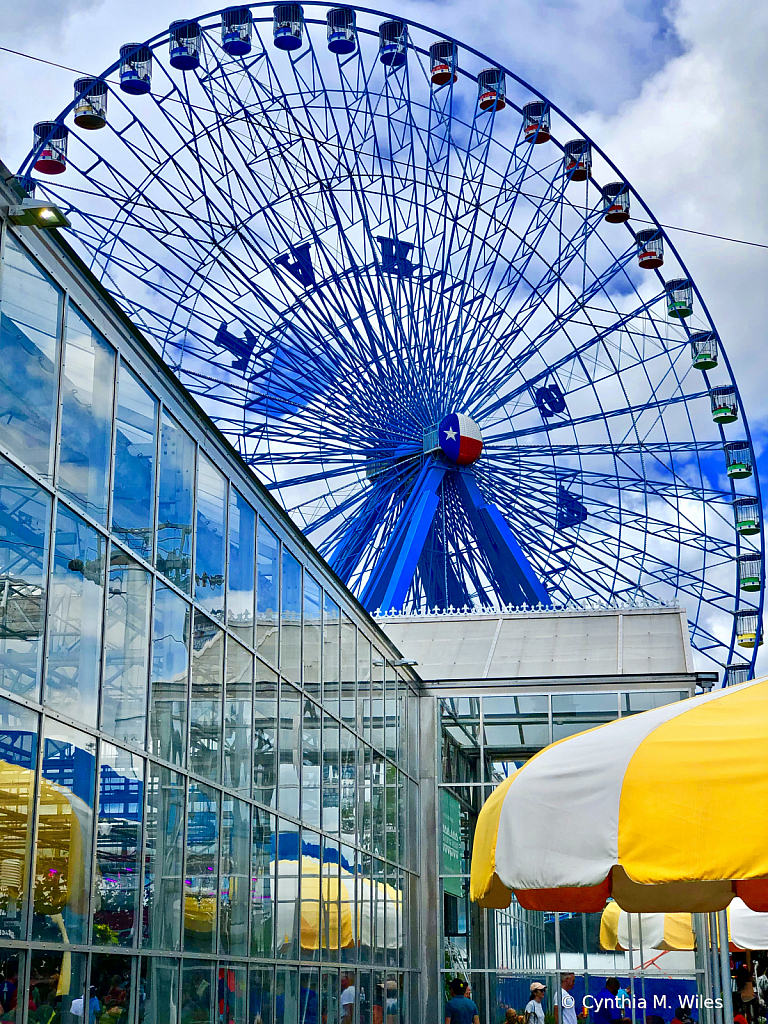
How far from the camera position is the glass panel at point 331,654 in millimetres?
12266

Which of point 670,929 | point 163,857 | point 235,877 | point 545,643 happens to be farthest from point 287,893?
point 545,643

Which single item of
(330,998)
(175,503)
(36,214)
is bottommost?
(330,998)

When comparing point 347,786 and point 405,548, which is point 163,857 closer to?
point 347,786

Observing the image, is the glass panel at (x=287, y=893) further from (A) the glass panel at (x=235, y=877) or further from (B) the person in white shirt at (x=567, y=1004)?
(B) the person in white shirt at (x=567, y=1004)

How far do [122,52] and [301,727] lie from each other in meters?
13.5

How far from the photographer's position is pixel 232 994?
849 cm

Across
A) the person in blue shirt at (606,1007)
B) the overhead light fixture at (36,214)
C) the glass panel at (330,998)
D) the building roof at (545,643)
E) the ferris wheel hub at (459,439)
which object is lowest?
the person in blue shirt at (606,1007)

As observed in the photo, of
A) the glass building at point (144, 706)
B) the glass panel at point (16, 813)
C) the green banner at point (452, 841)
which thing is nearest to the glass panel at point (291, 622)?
the glass building at point (144, 706)

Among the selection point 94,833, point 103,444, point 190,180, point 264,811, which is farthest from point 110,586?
point 190,180

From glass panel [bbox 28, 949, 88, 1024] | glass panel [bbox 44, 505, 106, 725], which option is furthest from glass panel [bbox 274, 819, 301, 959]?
glass panel [bbox 44, 505, 106, 725]

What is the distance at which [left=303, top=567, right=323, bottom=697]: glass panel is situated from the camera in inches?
454

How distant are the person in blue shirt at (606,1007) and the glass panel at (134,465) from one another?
1031 centimetres

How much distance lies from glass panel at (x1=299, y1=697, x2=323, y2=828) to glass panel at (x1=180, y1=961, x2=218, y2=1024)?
105 inches

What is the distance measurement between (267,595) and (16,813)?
4.75 m
